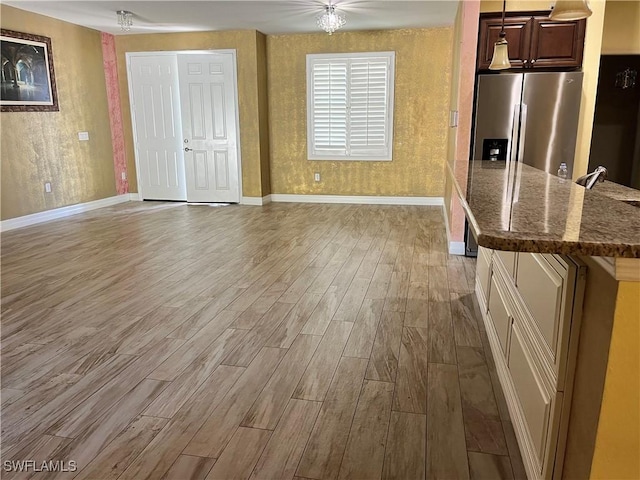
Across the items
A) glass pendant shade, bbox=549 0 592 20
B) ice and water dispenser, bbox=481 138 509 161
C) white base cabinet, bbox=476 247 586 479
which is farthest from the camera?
ice and water dispenser, bbox=481 138 509 161

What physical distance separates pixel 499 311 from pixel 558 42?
2927mm

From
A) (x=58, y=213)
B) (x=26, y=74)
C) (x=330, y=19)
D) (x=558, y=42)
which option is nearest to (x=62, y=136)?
(x=26, y=74)

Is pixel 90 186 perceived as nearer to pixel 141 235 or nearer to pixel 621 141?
pixel 141 235

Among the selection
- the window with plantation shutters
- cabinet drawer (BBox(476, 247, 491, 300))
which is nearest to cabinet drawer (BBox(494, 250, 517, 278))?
cabinet drawer (BBox(476, 247, 491, 300))

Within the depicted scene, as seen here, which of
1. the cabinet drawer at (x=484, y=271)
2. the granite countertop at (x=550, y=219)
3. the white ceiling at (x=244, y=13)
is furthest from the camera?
the white ceiling at (x=244, y=13)

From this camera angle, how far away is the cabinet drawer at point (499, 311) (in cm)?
211

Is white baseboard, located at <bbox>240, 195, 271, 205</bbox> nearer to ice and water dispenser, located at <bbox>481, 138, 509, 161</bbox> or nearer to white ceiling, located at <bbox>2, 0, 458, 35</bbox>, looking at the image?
white ceiling, located at <bbox>2, 0, 458, 35</bbox>

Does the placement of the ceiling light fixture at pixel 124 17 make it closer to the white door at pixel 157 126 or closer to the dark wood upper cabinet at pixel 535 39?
the white door at pixel 157 126

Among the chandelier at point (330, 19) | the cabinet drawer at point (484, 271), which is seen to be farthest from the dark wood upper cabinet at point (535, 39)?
the cabinet drawer at point (484, 271)

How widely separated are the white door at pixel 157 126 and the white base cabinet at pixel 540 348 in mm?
6082

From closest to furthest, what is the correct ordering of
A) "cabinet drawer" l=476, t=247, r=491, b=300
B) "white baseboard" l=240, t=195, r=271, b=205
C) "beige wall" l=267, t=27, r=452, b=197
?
"cabinet drawer" l=476, t=247, r=491, b=300 < "beige wall" l=267, t=27, r=452, b=197 < "white baseboard" l=240, t=195, r=271, b=205

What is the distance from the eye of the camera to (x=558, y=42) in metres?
4.03

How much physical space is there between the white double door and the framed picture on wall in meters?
1.39

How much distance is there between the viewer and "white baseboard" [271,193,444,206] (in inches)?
275
